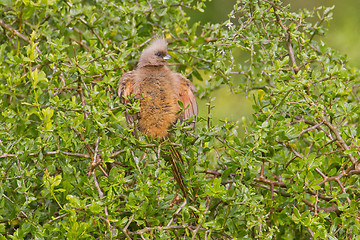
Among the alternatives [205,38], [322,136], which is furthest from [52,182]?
[205,38]

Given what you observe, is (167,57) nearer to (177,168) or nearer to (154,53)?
(154,53)

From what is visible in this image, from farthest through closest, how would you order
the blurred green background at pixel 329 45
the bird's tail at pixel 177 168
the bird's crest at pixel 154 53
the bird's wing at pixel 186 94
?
the blurred green background at pixel 329 45, the bird's crest at pixel 154 53, the bird's wing at pixel 186 94, the bird's tail at pixel 177 168

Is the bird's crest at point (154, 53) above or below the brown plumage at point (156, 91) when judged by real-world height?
above

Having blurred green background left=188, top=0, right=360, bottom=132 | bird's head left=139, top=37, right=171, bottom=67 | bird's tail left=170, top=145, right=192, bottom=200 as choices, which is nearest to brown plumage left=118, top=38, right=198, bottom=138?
bird's head left=139, top=37, right=171, bottom=67

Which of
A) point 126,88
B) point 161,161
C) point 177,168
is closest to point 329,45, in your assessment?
point 126,88

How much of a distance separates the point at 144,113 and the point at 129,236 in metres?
0.86

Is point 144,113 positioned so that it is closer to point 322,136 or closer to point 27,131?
point 27,131

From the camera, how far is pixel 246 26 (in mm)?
3225

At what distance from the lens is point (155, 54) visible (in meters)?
3.51

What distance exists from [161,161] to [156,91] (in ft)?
2.52

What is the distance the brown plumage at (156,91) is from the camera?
320 centimetres

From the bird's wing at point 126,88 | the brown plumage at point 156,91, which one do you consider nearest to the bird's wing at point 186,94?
the brown plumage at point 156,91

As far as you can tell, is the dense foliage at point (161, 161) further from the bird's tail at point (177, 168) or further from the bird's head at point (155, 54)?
the bird's head at point (155, 54)

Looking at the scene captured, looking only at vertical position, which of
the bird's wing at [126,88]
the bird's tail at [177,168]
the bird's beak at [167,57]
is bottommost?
the bird's tail at [177,168]
